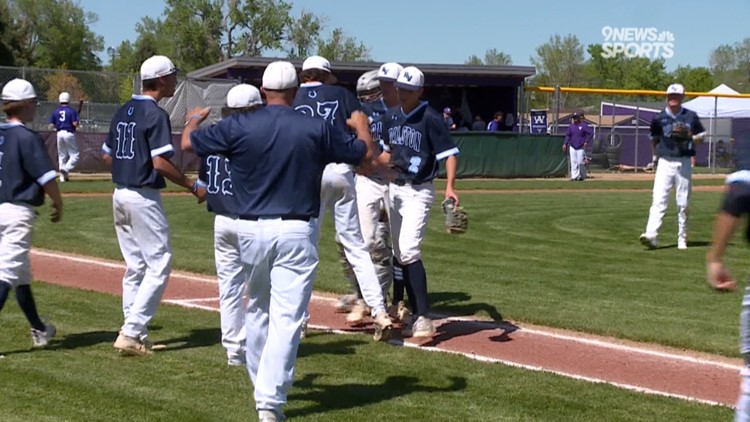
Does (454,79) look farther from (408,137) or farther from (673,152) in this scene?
(408,137)

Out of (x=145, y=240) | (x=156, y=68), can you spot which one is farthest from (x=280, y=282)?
(x=156, y=68)

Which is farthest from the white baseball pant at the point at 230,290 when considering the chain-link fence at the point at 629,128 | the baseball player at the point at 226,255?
the chain-link fence at the point at 629,128

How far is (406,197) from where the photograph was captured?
8492 millimetres

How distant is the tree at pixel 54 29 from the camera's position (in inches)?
3327

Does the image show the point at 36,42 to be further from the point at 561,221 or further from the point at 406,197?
the point at 406,197

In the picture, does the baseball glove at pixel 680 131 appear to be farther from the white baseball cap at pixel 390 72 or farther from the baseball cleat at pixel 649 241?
the white baseball cap at pixel 390 72

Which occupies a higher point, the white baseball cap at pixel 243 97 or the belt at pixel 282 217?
the white baseball cap at pixel 243 97

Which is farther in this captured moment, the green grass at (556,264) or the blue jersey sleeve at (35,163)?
the green grass at (556,264)

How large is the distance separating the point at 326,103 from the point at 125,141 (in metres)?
1.54

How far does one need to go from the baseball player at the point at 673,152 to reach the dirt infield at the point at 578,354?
6112mm

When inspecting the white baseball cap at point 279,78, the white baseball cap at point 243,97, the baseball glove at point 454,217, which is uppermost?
the white baseball cap at point 279,78

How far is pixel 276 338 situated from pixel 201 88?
24.7 metres

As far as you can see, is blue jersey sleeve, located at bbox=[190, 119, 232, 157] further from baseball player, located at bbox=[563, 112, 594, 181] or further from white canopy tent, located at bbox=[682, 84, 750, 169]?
white canopy tent, located at bbox=[682, 84, 750, 169]

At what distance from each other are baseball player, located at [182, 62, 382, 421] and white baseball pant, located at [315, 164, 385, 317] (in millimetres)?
2208
